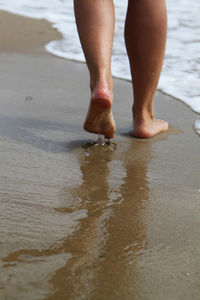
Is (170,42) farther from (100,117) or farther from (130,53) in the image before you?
(100,117)

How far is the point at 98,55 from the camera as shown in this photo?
77.4 inches

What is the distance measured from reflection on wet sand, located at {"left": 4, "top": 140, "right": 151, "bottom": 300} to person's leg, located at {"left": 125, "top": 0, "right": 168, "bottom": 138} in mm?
366

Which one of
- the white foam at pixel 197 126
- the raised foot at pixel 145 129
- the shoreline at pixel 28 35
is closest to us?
the raised foot at pixel 145 129

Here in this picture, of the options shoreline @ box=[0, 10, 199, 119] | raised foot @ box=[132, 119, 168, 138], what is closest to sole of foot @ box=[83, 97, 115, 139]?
raised foot @ box=[132, 119, 168, 138]

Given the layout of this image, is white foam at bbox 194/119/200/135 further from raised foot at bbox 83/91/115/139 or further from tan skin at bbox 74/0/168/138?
raised foot at bbox 83/91/115/139

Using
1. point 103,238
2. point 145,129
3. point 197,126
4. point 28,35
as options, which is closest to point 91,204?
point 103,238

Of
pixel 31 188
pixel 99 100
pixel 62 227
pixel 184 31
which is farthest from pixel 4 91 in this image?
pixel 184 31

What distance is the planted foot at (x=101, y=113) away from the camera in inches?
73.0

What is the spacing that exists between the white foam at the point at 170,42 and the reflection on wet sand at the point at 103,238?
101 cm

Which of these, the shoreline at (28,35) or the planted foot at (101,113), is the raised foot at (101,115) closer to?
the planted foot at (101,113)

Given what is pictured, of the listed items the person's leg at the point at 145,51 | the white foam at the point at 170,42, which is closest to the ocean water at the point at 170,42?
the white foam at the point at 170,42

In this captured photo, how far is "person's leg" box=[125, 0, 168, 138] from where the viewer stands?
2.14 m

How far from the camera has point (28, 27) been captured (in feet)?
14.4

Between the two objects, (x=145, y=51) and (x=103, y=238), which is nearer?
(x=103, y=238)
